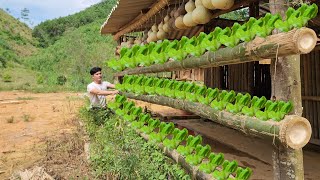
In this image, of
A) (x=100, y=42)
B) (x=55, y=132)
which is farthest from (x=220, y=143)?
(x=100, y=42)

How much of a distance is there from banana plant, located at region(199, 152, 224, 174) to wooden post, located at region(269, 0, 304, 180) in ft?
1.84

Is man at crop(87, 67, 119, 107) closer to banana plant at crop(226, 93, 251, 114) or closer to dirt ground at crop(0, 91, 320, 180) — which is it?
dirt ground at crop(0, 91, 320, 180)

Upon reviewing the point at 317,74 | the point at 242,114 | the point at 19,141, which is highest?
the point at 317,74

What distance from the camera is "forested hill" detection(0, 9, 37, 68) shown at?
117 ft

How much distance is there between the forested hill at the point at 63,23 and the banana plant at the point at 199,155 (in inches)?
2012

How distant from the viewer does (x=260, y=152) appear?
482 cm

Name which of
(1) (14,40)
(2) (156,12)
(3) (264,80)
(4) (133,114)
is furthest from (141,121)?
(1) (14,40)

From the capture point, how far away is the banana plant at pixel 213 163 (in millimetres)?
2986

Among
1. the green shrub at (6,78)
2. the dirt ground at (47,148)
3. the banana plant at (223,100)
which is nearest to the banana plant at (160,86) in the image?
the banana plant at (223,100)

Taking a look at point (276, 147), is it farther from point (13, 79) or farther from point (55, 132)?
point (13, 79)

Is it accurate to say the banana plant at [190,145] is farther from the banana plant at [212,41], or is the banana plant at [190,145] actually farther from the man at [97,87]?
the man at [97,87]

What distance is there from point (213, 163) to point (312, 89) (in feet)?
10.5

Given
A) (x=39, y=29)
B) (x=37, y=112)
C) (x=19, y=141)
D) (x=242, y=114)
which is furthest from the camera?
(x=39, y=29)

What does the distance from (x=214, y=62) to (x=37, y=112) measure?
461 inches
